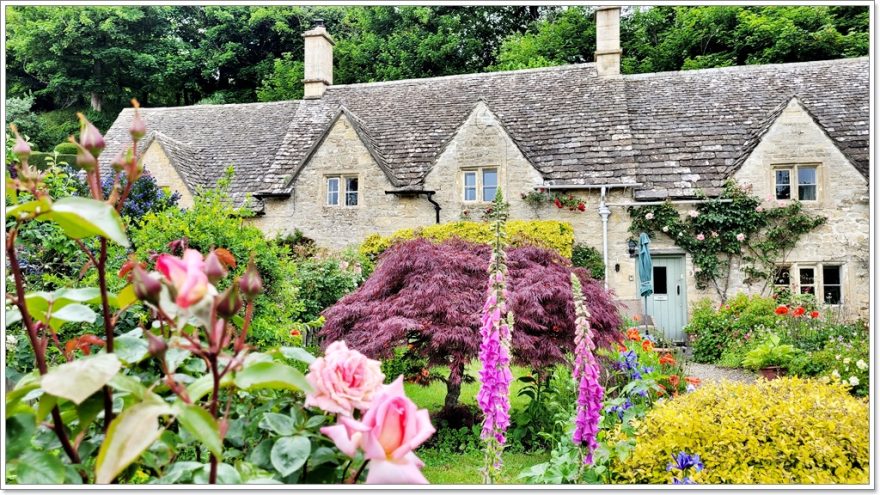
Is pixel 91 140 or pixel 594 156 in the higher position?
pixel 594 156

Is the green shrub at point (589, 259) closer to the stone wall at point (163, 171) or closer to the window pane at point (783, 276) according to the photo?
the window pane at point (783, 276)

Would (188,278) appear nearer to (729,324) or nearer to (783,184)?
(729,324)

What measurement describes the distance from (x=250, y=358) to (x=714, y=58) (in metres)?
25.3

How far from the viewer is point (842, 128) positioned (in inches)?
559

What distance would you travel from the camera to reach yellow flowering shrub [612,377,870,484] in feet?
11.7

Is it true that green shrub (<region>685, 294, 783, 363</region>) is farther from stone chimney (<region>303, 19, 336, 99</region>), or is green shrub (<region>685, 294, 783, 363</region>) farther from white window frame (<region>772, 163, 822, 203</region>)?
stone chimney (<region>303, 19, 336, 99</region>)

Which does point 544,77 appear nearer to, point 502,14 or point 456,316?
point 502,14

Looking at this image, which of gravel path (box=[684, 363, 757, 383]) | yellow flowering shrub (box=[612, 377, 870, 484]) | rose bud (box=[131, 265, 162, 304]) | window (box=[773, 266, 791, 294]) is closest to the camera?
rose bud (box=[131, 265, 162, 304])

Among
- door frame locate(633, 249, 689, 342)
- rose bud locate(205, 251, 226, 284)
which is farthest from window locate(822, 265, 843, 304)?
rose bud locate(205, 251, 226, 284)

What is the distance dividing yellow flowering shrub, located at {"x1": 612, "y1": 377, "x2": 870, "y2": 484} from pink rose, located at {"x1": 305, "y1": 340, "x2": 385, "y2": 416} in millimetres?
2971

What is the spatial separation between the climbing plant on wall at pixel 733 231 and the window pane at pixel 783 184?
0.32 metres

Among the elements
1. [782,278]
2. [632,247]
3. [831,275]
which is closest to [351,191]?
[632,247]

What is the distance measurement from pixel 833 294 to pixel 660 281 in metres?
3.82

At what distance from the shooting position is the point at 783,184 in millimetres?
14156
